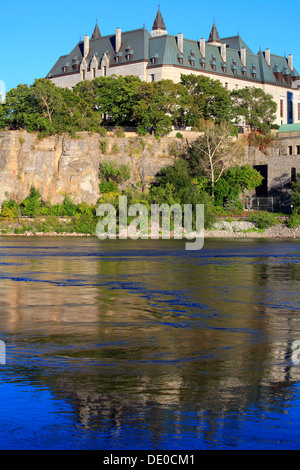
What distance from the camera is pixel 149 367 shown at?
35.9 feet

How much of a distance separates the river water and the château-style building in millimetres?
84436

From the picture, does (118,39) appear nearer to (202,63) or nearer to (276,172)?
(202,63)

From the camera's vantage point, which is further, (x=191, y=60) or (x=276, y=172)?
(x=191, y=60)

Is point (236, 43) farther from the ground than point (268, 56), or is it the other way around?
point (236, 43)

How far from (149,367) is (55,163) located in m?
67.7

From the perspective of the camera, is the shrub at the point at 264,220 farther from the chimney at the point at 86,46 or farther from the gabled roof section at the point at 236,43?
the gabled roof section at the point at 236,43

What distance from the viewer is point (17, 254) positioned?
133ft

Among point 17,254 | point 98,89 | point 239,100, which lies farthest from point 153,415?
point 239,100

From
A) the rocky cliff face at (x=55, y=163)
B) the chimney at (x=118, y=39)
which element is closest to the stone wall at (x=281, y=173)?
the rocky cliff face at (x=55, y=163)

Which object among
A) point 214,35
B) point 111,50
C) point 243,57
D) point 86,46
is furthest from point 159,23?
point 243,57

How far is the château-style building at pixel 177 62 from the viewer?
103000 mm

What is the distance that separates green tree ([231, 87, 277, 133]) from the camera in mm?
93250

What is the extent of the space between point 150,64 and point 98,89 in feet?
59.7
